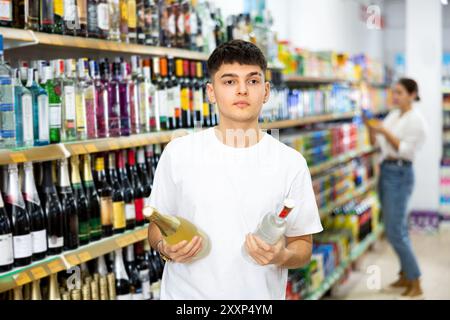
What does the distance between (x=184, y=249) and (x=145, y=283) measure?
4.39 feet

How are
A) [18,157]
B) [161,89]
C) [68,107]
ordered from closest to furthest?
1. [18,157]
2. [68,107]
3. [161,89]

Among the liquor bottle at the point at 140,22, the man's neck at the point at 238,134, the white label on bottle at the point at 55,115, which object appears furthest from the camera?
the liquor bottle at the point at 140,22

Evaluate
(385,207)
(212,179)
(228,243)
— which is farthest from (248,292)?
(385,207)

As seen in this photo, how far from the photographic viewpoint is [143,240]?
8.89 feet

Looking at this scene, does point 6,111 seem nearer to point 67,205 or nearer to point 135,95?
point 67,205

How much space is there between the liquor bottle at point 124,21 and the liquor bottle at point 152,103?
0.46 ft

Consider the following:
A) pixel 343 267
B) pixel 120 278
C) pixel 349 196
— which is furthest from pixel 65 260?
pixel 349 196

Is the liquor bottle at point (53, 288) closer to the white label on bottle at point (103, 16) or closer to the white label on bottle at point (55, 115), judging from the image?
the white label on bottle at point (55, 115)

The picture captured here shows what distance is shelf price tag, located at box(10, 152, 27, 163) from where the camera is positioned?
1.82m

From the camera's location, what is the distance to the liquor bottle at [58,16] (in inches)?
83.1

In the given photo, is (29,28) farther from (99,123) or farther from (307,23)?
(307,23)

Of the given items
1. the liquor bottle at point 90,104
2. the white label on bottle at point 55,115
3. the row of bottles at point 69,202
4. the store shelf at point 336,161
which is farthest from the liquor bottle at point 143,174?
the store shelf at point 336,161

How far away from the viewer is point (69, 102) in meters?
2.16

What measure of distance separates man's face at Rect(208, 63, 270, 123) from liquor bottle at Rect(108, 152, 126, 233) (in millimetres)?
1117
